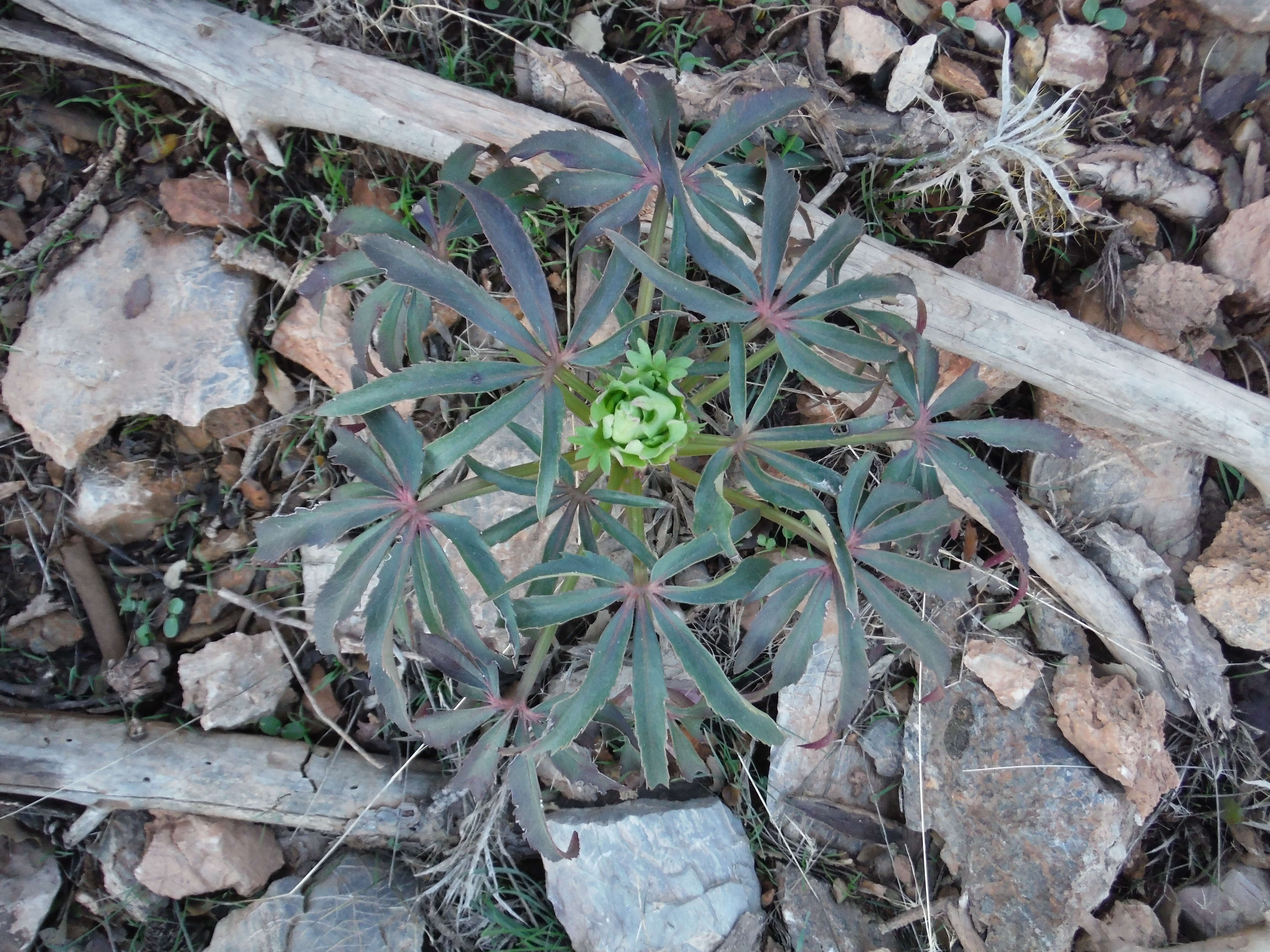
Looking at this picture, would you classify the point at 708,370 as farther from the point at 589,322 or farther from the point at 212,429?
the point at 212,429

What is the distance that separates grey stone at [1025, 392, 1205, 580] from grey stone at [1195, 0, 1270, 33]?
117 cm

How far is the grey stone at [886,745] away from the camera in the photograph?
235 cm

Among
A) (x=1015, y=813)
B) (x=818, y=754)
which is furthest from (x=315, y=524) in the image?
(x=1015, y=813)

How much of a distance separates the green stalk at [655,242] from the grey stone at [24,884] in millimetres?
2271

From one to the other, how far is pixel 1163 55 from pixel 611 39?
1592 millimetres

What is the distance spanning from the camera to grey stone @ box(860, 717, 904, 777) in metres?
2.35

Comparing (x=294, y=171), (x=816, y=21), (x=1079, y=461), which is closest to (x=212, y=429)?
(x=294, y=171)

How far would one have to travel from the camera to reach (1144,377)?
2.10 m

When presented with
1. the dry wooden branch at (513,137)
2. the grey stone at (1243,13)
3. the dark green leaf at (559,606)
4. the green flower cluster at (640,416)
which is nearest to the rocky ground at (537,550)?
the grey stone at (1243,13)

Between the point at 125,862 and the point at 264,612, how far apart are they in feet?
2.56

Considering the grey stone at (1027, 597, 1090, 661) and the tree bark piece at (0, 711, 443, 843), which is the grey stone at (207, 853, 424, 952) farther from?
the grey stone at (1027, 597, 1090, 661)

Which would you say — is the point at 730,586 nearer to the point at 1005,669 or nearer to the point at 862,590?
the point at 862,590

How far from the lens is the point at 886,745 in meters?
2.35

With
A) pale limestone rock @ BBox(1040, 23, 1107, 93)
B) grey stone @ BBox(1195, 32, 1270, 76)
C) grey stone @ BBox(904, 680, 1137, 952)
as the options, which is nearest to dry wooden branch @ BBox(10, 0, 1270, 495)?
pale limestone rock @ BBox(1040, 23, 1107, 93)
